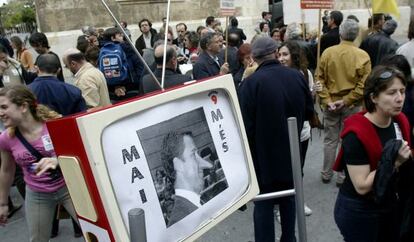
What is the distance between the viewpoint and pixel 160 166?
1.09 metres

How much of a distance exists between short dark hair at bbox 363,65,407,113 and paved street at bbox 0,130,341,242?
1.72 meters

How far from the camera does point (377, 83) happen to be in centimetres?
220

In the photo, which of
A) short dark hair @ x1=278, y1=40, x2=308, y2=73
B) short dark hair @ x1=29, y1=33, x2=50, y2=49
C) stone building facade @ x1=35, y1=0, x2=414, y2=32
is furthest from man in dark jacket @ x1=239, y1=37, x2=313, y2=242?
stone building facade @ x1=35, y1=0, x2=414, y2=32

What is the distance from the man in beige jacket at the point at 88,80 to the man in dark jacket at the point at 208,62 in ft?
4.20

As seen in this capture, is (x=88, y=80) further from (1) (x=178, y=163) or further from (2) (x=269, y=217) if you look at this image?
(1) (x=178, y=163)

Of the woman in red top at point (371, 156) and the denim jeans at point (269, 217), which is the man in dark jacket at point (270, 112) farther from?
the woman in red top at point (371, 156)

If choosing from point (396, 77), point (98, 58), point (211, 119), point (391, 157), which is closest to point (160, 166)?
point (211, 119)

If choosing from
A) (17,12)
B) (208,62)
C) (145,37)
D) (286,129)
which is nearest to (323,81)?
(208,62)

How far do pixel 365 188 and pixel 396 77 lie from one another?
64 cm

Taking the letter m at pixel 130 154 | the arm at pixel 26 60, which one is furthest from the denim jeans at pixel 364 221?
the arm at pixel 26 60

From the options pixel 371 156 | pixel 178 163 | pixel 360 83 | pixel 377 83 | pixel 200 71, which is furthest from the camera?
pixel 200 71

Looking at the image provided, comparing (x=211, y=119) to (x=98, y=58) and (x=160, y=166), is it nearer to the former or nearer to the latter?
(x=160, y=166)

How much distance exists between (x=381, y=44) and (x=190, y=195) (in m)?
5.37

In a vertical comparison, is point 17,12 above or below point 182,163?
above
